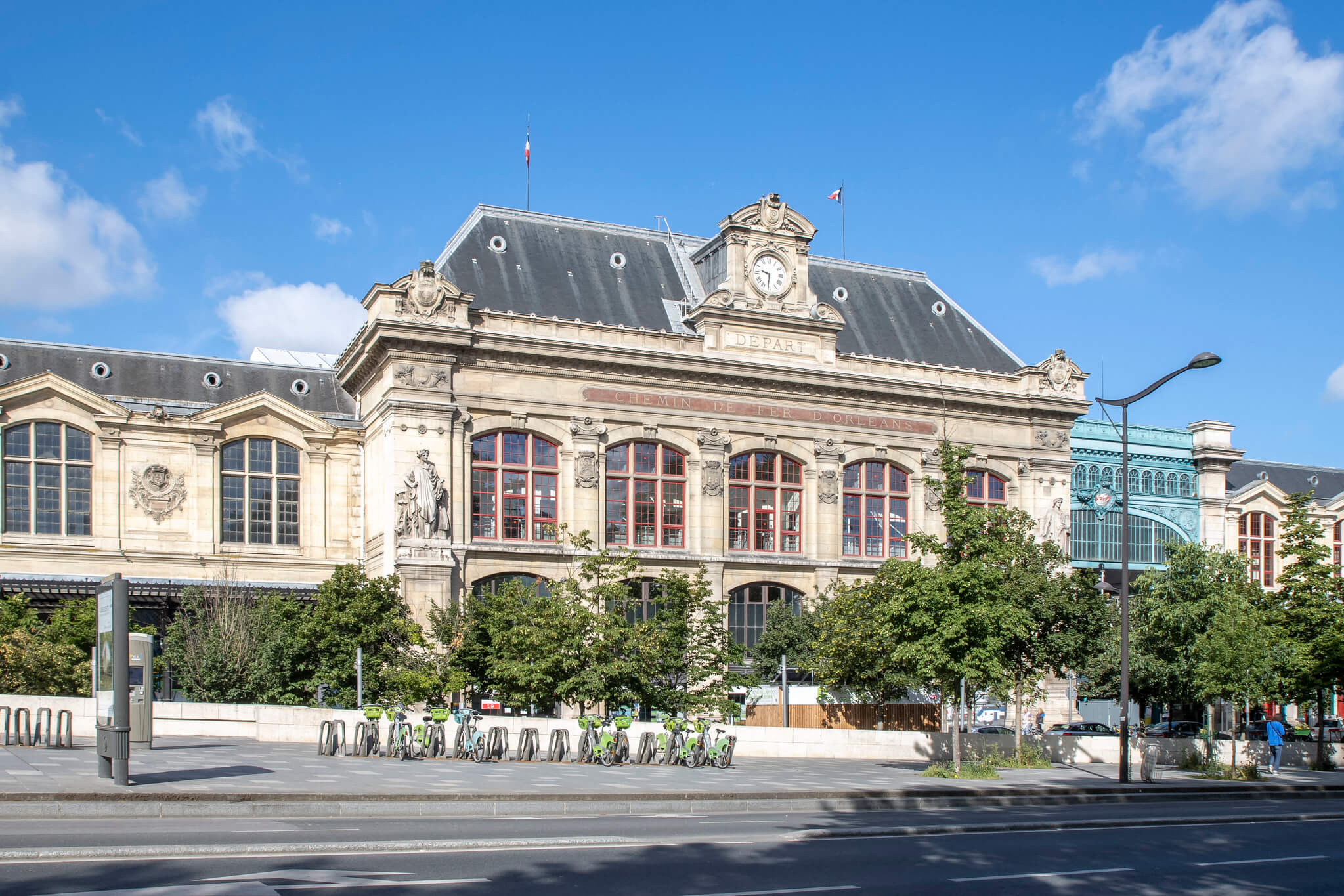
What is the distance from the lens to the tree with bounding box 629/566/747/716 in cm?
3900

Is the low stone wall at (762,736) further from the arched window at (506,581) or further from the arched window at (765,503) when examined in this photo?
the arched window at (765,503)

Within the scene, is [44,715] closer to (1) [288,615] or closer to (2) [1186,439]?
(1) [288,615]

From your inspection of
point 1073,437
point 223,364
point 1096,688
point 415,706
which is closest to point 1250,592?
point 1096,688

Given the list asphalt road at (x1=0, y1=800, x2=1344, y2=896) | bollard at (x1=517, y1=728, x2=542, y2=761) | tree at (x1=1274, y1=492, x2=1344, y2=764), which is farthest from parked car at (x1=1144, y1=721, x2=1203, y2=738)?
asphalt road at (x1=0, y1=800, x2=1344, y2=896)

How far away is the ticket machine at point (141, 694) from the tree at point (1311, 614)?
31.0 meters

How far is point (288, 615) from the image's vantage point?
1722 inches

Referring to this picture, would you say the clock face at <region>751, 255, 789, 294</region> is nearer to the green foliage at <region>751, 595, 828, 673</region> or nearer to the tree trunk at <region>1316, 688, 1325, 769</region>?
the green foliage at <region>751, 595, 828, 673</region>

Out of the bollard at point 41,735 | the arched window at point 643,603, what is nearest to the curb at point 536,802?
the bollard at point 41,735

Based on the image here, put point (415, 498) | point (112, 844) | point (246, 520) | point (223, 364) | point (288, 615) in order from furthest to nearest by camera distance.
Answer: point (223, 364) < point (246, 520) < point (415, 498) < point (288, 615) < point (112, 844)

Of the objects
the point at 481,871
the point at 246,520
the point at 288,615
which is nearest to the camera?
the point at 481,871

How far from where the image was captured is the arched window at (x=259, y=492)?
50906mm

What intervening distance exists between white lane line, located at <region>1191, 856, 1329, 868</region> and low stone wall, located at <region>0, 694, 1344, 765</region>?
614 inches

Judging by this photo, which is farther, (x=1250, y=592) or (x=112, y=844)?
(x=1250, y=592)

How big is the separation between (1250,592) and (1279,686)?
17.1ft
